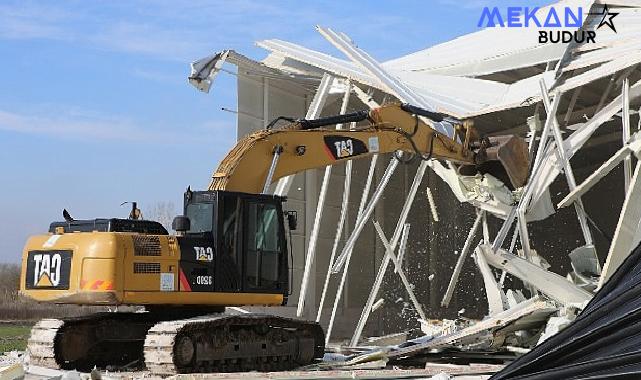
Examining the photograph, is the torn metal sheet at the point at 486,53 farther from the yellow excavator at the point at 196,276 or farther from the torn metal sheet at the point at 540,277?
the yellow excavator at the point at 196,276

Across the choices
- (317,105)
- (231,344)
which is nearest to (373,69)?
(317,105)

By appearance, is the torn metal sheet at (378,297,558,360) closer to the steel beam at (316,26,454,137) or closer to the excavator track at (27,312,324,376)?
the excavator track at (27,312,324,376)

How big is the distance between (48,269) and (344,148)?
180 inches

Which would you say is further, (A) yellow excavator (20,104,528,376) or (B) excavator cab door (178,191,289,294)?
(B) excavator cab door (178,191,289,294)

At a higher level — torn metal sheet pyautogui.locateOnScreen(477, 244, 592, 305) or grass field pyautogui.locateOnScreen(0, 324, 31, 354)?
torn metal sheet pyautogui.locateOnScreen(477, 244, 592, 305)

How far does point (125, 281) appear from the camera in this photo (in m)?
10.9

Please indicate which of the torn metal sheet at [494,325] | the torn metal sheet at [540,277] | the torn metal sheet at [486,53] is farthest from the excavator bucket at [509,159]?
the torn metal sheet at [486,53]

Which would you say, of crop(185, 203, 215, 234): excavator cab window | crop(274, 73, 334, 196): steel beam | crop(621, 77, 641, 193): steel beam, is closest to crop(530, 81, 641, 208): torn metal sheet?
crop(621, 77, 641, 193): steel beam

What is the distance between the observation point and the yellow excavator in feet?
36.1

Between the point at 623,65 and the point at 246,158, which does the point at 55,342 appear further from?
the point at 623,65

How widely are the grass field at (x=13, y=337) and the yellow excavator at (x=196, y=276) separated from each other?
8.70m

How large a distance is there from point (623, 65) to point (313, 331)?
308 inches

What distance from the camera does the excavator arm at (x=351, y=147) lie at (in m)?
12.1

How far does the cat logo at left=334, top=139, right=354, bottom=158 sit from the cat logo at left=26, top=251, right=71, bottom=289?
13.6ft
